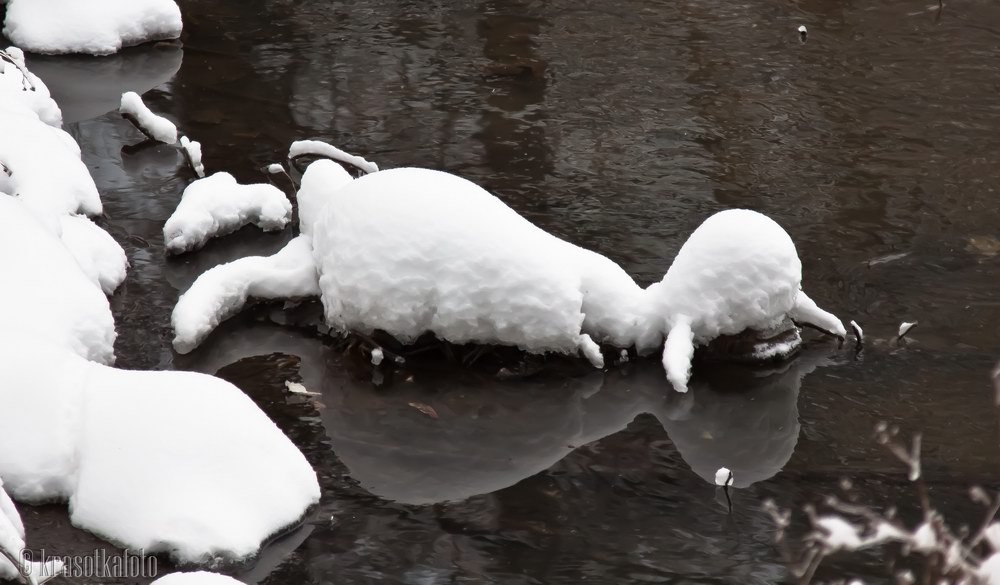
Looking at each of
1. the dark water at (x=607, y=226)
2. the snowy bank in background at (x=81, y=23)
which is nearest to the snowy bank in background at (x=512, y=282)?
the dark water at (x=607, y=226)

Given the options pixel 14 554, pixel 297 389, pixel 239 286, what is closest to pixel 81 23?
pixel 239 286

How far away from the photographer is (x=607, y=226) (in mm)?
9500

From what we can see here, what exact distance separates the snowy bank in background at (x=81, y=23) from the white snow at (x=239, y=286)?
232 inches

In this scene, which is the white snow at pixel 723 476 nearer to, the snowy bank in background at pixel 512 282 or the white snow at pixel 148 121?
the snowy bank in background at pixel 512 282

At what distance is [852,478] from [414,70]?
24.5 feet

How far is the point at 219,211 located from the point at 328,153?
3.07 ft

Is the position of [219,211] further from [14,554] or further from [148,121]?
[14,554]

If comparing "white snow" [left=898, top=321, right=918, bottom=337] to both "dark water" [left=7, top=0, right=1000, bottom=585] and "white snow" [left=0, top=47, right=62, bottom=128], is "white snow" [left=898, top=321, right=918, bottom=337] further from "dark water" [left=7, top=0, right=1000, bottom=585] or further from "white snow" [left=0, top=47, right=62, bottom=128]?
"white snow" [left=0, top=47, right=62, bottom=128]

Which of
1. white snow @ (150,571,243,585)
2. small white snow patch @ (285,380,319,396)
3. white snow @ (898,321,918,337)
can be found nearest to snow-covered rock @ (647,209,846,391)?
white snow @ (898,321,918,337)

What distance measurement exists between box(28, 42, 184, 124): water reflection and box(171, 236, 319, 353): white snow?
4233 mm

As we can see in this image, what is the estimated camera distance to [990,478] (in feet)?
21.9

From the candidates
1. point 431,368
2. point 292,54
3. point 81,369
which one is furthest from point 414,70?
point 81,369

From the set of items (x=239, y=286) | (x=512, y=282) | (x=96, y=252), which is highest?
(x=512, y=282)

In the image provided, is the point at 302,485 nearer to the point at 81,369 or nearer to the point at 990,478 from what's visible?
the point at 81,369
